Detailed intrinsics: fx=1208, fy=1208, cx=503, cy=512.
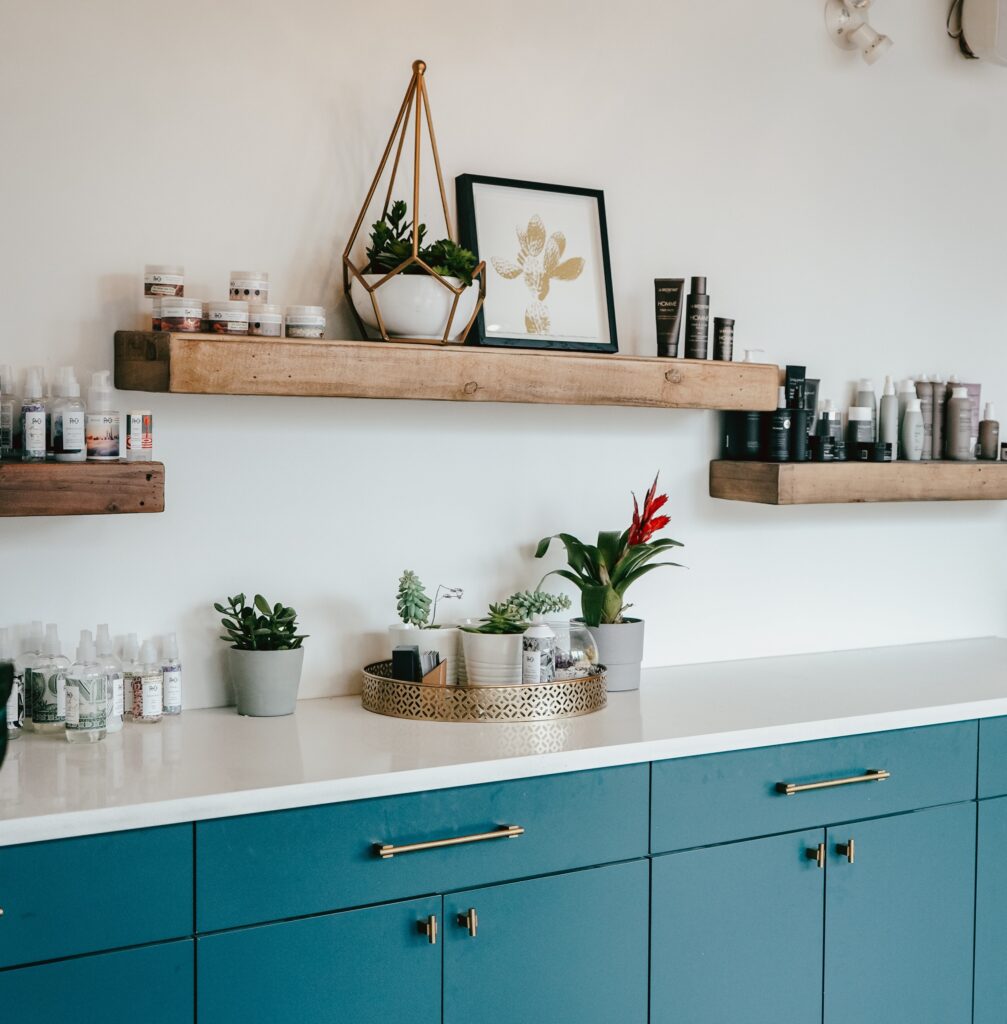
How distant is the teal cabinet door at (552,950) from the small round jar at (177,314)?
1.05 metres

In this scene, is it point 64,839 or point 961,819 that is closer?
point 64,839

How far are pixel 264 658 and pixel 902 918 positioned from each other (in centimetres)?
135

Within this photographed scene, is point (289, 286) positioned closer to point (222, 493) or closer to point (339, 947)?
point (222, 493)

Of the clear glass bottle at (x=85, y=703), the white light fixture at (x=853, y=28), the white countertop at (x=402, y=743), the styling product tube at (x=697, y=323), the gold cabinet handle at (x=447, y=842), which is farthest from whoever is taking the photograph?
the white light fixture at (x=853, y=28)

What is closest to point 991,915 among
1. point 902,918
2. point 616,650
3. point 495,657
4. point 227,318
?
point 902,918

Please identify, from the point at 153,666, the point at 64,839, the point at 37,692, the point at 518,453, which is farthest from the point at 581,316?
the point at 64,839

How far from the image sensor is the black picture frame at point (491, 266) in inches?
93.7

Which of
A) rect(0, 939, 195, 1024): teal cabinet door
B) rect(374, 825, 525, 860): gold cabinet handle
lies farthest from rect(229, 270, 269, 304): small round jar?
rect(0, 939, 195, 1024): teal cabinet door

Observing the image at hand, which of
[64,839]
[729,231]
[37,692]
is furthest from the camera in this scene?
[729,231]

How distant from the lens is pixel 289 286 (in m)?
2.32

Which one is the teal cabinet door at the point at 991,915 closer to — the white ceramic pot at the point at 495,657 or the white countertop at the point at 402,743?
the white countertop at the point at 402,743

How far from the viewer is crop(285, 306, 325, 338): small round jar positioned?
215cm

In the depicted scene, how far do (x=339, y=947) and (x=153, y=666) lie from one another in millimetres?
627

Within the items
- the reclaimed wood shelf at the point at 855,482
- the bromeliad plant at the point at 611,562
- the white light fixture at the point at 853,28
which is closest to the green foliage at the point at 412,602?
the bromeliad plant at the point at 611,562
